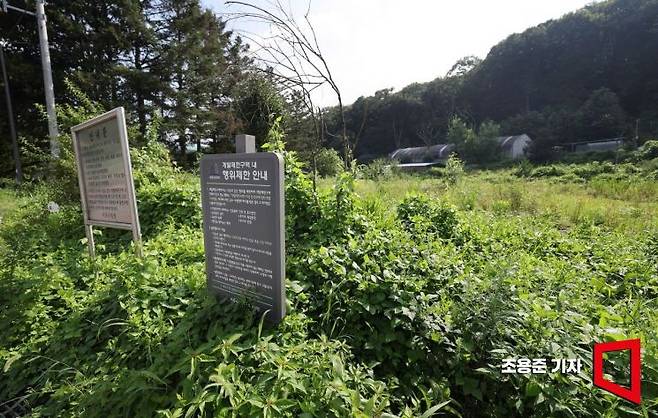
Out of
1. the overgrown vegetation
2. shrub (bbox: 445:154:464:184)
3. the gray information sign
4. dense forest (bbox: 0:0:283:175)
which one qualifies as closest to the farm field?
the overgrown vegetation

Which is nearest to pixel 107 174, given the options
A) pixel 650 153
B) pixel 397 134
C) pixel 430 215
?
pixel 430 215

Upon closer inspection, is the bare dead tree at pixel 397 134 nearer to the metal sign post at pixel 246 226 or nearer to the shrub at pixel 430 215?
the shrub at pixel 430 215

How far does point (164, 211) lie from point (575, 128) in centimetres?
4738

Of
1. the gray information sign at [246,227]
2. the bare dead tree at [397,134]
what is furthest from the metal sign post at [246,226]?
the bare dead tree at [397,134]

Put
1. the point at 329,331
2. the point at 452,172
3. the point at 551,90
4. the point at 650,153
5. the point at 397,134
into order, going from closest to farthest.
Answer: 1. the point at 329,331
2. the point at 452,172
3. the point at 650,153
4. the point at 551,90
5. the point at 397,134

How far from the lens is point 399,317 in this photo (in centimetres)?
219

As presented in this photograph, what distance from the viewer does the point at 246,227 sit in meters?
2.29

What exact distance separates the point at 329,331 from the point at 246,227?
35.6 inches

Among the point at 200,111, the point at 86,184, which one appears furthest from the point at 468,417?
the point at 200,111

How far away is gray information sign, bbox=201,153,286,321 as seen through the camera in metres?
2.12

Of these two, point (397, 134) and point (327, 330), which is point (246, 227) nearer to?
point (327, 330)

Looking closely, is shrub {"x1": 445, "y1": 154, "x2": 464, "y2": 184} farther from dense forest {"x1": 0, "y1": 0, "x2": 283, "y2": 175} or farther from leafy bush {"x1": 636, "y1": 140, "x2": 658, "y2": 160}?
leafy bush {"x1": 636, "y1": 140, "x2": 658, "y2": 160}

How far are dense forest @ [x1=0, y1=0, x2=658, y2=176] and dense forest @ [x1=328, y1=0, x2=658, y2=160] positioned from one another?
17 centimetres

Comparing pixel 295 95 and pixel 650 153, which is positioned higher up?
pixel 295 95
